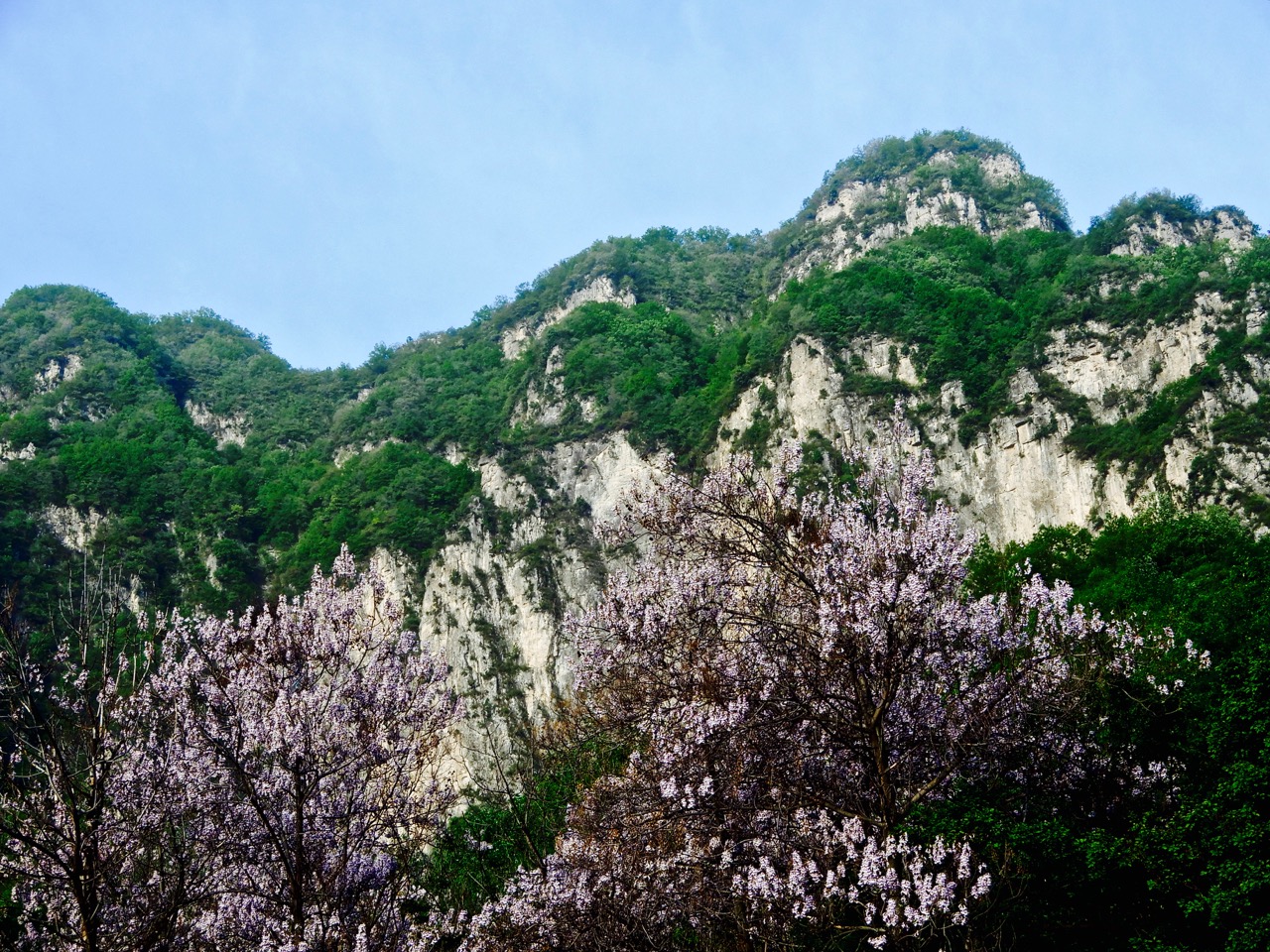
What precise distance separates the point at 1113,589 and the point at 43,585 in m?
57.5

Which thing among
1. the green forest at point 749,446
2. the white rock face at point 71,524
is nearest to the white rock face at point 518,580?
the green forest at point 749,446

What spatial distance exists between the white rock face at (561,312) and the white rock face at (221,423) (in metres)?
24.8

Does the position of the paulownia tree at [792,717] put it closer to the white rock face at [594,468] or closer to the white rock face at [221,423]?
the white rock face at [594,468]

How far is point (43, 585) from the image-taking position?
197 ft

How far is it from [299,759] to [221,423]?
301 ft

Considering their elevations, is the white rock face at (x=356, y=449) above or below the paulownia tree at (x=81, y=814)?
above

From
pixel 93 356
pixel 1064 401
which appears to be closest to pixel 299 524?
pixel 93 356

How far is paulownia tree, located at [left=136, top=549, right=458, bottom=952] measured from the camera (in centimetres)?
1016

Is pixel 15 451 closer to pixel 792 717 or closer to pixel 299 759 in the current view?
pixel 299 759

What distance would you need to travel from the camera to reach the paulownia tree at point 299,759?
10.2m

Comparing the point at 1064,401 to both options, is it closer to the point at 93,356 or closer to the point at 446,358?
the point at 446,358

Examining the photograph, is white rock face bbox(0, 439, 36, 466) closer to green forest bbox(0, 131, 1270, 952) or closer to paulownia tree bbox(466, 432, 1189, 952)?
green forest bbox(0, 131, 1270, 952)

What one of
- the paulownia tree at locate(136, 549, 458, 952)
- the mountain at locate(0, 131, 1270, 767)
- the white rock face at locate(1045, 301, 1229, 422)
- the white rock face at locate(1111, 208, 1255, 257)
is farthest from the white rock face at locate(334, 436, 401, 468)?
the paulownia tree at locate(136, 549, 458, 952)

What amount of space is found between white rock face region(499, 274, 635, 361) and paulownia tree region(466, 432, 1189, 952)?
79980mm
